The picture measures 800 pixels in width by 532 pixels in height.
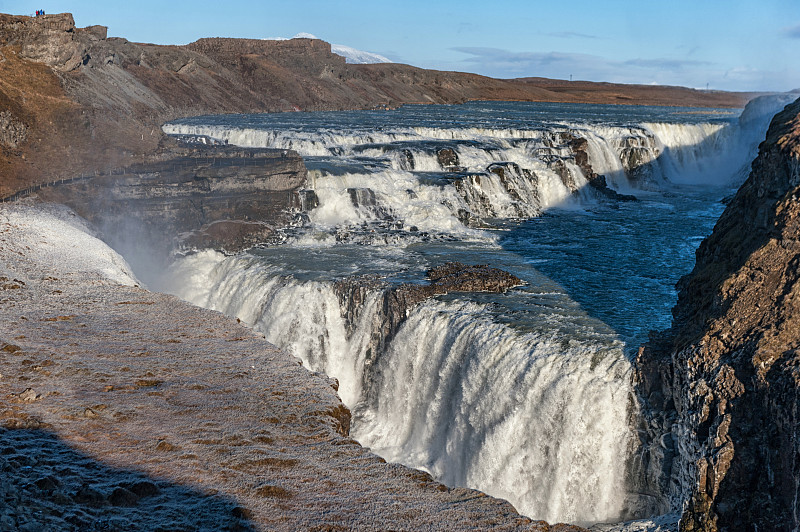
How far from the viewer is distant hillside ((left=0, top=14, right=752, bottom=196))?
28041mm

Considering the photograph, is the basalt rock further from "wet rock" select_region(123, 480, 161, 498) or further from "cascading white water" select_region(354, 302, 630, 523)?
"wet rock" select_region(123, 480, 161, 498)

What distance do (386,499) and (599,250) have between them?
15.6 meters

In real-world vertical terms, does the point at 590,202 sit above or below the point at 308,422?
above

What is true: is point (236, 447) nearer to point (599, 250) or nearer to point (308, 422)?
point (308, 422)

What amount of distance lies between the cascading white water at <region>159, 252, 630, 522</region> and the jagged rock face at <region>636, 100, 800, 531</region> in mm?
771

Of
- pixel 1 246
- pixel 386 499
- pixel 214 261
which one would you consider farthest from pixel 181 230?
pixel 386 499

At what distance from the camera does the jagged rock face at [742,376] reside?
773cm

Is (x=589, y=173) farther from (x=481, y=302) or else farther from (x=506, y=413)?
(x=506, y=413)

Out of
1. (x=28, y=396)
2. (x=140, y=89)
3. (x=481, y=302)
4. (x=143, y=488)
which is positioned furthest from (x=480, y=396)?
(x=140, y=89)

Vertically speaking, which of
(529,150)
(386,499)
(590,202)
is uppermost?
(529,150)

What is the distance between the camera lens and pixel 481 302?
14336 millimetres

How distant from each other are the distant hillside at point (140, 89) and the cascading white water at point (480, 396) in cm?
1365

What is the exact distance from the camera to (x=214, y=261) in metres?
20.9

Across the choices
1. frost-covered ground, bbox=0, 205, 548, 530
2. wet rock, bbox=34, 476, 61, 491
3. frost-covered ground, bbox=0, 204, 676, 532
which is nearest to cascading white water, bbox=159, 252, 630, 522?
frost-covered ground, bbox=0, 204, 676, 532
